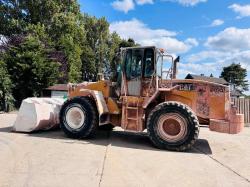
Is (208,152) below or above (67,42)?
below

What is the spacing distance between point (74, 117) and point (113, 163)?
13.0ft

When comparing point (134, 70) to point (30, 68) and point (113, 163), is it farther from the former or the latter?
point (30, 68)

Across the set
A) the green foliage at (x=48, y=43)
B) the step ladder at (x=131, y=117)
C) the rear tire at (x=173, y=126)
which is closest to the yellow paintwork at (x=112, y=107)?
the step ladder at (x=131, y=117)

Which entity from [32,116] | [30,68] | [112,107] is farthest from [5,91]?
[112,107]

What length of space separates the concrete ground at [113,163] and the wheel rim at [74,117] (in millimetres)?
496

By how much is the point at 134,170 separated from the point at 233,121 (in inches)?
147

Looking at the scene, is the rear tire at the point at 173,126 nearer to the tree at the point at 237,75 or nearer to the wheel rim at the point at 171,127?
the wheel rim at the point at 171,127

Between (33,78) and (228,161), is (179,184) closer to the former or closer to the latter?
(228,161)

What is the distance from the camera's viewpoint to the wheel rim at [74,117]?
1069 centimetres

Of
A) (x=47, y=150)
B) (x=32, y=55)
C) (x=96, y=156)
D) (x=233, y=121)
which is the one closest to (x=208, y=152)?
(x=233, y=121)

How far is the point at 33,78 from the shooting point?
97.1 feet

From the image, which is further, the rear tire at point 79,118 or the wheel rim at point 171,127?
the rear tire at point 79,118

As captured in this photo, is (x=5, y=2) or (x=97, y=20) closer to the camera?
(x=5, y=2)

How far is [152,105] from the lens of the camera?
10.3 meters
